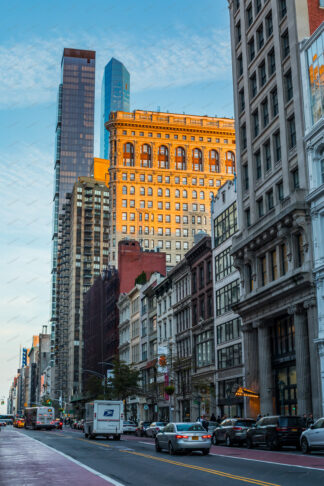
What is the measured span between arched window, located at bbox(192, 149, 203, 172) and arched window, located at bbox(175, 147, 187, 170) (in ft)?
8.21

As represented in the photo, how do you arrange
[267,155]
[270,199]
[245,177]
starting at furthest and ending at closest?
[245,177] → [267,155] → [270,199]

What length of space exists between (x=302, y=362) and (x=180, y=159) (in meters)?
124

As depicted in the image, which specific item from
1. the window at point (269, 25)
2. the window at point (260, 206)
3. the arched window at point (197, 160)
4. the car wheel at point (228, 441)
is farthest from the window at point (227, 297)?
the arched window at point (197, 160)

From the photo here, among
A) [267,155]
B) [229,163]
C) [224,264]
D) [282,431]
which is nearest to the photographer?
[282,431]

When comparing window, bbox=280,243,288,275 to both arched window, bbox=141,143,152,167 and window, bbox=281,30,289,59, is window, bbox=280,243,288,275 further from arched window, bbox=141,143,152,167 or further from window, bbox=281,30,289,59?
arched window, bbox=141,143,152,167

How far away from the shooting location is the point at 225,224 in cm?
6344

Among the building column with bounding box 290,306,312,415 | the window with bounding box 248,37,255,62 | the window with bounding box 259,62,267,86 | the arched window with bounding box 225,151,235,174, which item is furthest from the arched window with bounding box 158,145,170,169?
the building column with bounding box 290,306,312,415

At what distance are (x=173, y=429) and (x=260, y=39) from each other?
39.7m

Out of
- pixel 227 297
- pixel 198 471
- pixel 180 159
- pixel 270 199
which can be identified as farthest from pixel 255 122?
pixel 180 159

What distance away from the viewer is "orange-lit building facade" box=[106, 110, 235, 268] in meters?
156

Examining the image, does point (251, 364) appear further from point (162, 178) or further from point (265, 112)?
point (162, 178)

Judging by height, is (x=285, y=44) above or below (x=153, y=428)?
above

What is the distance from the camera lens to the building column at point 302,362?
42.6 metres

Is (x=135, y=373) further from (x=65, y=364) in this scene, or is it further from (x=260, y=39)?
(x=65, y=364)
